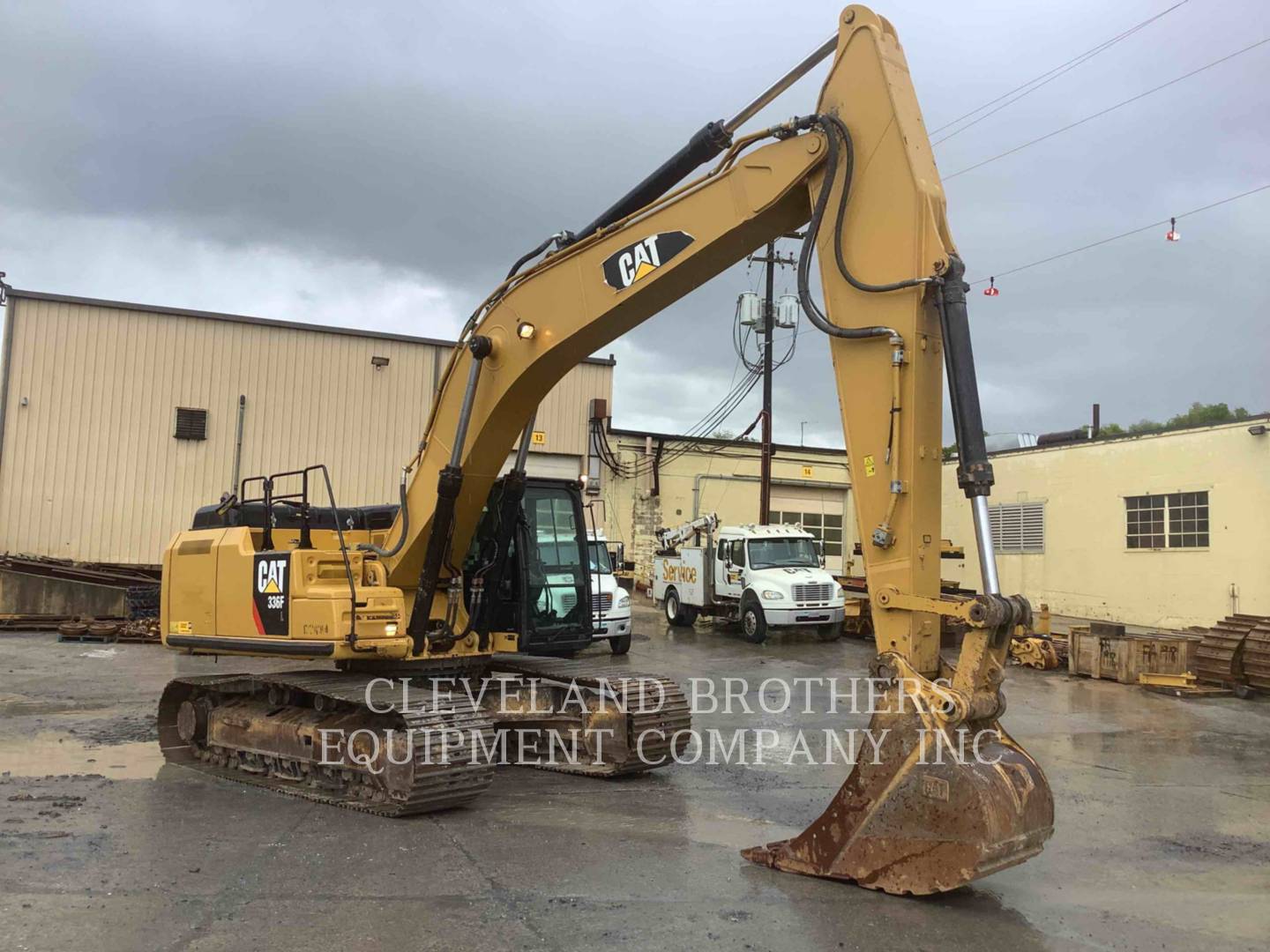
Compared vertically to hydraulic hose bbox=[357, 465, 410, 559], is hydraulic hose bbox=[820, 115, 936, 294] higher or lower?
higher

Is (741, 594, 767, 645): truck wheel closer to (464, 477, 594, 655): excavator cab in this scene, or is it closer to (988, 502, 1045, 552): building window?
(988, 502, 1045, 552): building window

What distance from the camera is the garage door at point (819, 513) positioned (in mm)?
32844

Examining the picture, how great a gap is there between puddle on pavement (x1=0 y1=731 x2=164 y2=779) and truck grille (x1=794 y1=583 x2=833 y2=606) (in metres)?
13.1

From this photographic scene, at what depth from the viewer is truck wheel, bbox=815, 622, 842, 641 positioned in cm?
2064

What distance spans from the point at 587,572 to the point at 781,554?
41.8 feet

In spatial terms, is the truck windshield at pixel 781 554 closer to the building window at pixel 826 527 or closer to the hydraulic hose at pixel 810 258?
the building window at pixel 826 527

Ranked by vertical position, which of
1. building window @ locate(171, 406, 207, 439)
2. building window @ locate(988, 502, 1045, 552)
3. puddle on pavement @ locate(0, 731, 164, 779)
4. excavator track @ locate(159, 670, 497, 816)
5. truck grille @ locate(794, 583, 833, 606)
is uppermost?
building window @ locate(171, 406, 207, 439)

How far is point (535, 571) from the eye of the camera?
8773mm

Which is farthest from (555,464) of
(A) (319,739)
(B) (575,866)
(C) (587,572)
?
(B) (575,866)

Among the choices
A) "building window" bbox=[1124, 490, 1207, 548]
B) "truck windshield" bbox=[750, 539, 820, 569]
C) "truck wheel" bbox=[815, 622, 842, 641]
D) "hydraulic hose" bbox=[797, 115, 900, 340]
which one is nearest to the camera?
"hydraulic hose" bbox=[797, 115, 900, 340]

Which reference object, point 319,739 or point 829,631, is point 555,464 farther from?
point 319,739

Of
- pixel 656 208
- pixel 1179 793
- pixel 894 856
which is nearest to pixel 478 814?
pixel 894 856

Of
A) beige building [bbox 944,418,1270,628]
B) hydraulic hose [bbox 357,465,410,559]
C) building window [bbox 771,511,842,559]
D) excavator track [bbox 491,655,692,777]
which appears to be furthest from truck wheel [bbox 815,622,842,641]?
hydraulic hose [bbox 357,465,410,559]

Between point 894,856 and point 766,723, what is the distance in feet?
20.3
